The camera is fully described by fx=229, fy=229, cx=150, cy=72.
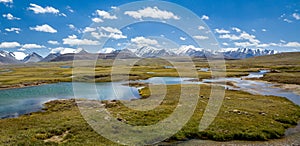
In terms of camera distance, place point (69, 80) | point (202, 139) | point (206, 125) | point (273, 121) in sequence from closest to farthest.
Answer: point (202, 139), point (206, 125), point (273, 121), point (69, 80)

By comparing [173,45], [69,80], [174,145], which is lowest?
[174,145]

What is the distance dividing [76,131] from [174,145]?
9834 millimetres

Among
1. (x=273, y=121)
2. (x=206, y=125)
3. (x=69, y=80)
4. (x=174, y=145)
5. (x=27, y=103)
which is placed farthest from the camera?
(x=69, y=80)

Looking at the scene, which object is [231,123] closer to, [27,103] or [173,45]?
[173,45]

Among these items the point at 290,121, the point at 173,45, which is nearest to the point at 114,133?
the point at 173,45

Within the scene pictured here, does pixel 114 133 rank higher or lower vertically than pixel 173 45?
lower

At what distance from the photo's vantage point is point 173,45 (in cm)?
→ 2717

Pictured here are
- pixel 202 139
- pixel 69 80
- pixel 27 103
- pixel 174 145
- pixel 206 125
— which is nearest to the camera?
pixel 174 145

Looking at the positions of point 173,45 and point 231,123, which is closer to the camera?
point 231,123

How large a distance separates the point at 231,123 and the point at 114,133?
1290cm

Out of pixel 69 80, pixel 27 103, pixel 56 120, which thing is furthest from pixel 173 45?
pixel 69 80

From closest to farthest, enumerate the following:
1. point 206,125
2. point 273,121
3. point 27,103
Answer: point 206,125 < point 273,121 < point 27,103

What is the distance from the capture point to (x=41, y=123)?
26281 mm

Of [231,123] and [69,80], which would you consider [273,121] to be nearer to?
[231,123]
